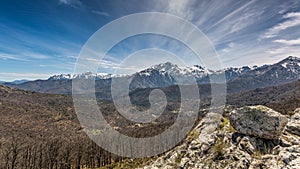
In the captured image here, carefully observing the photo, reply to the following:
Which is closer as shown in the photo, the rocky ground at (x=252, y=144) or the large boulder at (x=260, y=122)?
the rocky ground at (x=252, y=144)

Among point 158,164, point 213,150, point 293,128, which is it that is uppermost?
point 293,128

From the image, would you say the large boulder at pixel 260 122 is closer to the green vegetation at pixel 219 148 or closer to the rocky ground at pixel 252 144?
the rocky ground at pixel 252 144

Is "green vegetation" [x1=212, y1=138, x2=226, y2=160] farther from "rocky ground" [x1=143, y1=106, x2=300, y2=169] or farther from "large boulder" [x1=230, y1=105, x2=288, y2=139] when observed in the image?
"large boulder" [x1=230, y1=105, x2=288, y2=139]

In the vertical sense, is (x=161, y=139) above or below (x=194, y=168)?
below

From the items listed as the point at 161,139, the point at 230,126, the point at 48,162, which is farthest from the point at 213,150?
the point at 161,139

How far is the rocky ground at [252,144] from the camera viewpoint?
3114 cm

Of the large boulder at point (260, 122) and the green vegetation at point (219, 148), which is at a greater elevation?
the large boulder at point (260, 122)

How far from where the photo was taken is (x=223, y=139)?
40.2 m

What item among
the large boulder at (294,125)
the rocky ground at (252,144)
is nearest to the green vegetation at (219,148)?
the rocky ground at (252,144)

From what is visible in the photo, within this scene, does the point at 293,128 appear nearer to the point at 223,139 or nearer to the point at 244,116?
the point at 244,116

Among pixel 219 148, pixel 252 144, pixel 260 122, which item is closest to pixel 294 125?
pixel 260 122

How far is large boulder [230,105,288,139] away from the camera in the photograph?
112ft

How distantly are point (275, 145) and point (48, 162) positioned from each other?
8621 cm

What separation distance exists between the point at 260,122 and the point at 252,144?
3.72 metres
